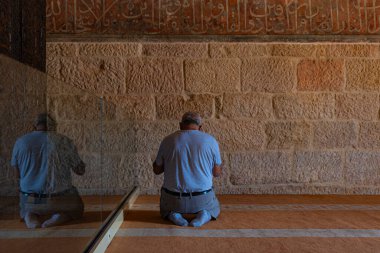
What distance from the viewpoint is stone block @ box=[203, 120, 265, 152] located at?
563cm

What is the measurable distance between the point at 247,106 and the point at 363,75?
1810mm

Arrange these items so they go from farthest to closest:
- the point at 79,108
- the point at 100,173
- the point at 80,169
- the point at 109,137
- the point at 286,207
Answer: the point at 286,207 < the point at 109,137 < the point at 100,173 < the point at 79,108 < the point at 80,169

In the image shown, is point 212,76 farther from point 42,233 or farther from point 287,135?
point 42,233

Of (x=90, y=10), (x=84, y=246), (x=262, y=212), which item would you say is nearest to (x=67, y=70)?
(x=90, y=10)

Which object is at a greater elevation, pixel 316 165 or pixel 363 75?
pixel 363 75

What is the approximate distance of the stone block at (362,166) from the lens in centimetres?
565

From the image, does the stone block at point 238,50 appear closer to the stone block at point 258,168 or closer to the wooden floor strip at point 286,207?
the stone block at point 258,168

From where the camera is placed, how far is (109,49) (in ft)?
18.7

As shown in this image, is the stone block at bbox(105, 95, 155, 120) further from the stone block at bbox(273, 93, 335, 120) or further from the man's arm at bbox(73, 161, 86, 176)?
the man's arm at bbox(73, 161, 86, 176)

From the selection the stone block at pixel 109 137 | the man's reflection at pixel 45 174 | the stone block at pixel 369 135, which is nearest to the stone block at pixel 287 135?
the stone block at pixel 369 135

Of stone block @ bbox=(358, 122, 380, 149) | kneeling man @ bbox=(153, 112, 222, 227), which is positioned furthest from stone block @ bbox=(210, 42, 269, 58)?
kneeling man @ bbox=(153, 112, 222, 227)

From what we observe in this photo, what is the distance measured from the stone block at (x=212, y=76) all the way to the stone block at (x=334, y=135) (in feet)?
4.51

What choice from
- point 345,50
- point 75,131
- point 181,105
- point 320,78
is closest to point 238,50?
point 181,105

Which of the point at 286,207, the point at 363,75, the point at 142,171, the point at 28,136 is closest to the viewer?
the point at 28,136
